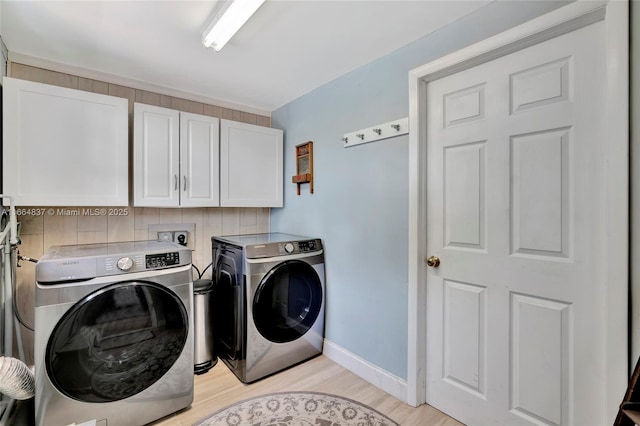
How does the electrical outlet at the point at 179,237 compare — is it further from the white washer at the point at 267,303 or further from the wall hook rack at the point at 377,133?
the wall hook rack at the point at 377,133

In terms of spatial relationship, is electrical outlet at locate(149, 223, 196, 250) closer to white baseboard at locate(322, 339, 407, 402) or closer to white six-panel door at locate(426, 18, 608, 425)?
white baseboard at locate(322, 339, 407, 402)

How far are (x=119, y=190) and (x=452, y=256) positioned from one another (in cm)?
225

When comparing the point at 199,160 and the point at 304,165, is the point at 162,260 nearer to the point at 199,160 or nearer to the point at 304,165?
the point at 199,160

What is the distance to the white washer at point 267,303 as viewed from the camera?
1.99 m

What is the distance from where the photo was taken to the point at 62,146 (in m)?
1.81

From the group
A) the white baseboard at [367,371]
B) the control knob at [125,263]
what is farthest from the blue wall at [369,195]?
the control knob at [125,263]

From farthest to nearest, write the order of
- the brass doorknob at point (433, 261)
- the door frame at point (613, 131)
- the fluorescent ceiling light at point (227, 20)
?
1. the brass doorknob at point (433, 261)
2. the fluorescent ceiling light at point (227, 20)
3. the door frame at point (613, 131)

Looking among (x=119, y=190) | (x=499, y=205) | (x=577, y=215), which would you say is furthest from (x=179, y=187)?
(x=577, y=215)

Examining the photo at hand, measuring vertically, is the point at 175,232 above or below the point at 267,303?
above

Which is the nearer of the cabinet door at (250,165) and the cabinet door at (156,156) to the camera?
the cabinet door at (156,156)

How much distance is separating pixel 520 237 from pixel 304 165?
176 centimetres

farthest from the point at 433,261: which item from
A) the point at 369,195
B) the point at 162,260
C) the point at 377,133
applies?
the point at 162,260

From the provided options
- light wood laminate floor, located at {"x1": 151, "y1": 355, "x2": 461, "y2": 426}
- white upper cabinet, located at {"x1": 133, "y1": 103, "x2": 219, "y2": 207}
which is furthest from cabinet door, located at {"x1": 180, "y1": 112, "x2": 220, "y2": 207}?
light wood laminate floor, located at {"x1": 151, "y1": 355, "x2": 461, "y2": 426}

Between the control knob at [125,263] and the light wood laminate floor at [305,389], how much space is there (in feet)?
3.04
